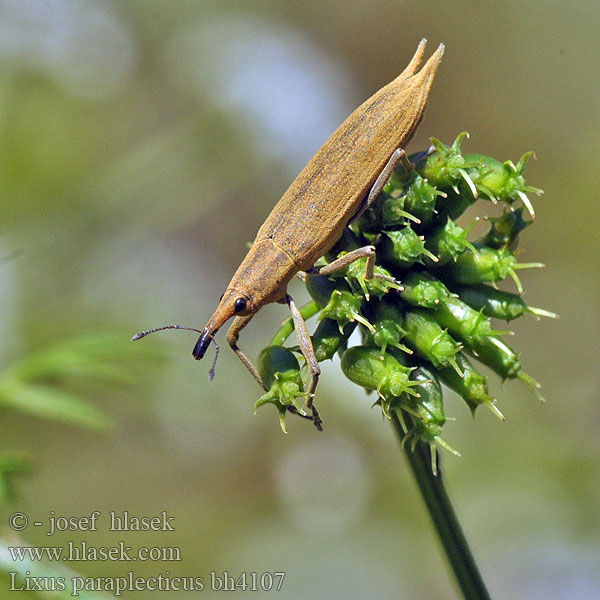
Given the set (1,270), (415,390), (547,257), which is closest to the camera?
(415,390)

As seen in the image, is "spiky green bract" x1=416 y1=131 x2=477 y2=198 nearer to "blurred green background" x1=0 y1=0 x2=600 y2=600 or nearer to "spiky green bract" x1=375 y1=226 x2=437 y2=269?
"spiky green bract" x1=375 y1=226 x2=437 y2=269

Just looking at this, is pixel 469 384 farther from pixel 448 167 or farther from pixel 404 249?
pixel 448 167

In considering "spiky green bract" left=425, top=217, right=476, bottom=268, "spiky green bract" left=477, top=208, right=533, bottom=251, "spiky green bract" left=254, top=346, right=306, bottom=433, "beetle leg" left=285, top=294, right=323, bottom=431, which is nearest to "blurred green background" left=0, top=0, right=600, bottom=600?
"beetle leg" left=285, top=294, right=323, bottom=431

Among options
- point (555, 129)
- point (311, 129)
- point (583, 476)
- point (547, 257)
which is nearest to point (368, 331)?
point (583, 476)

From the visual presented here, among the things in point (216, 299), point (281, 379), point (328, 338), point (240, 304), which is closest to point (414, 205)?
point (328, 338)

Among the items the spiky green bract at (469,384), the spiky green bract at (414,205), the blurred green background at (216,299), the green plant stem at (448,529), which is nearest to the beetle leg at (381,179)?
the spiky green bract at (414,205)

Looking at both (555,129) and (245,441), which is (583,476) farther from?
(555,129)
